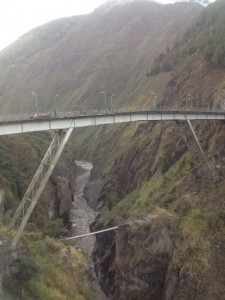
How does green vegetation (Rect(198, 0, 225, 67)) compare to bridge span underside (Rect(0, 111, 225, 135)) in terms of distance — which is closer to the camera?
bridge span underside (Rect(0, 111, 225, 135))

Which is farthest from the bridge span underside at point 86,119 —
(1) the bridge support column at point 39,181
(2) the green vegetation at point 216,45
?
(2) the green vegetation at point 216,45

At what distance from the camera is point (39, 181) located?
131 ft

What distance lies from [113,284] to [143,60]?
14681 cm

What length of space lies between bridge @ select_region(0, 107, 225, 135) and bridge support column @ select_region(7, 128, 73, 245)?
1.33 meters

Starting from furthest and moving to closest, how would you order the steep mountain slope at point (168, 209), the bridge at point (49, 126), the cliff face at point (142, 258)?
the cliff face at point (142, 258) → the steep mountain slope at point (168, 209) → the bridge at point (49, 126)

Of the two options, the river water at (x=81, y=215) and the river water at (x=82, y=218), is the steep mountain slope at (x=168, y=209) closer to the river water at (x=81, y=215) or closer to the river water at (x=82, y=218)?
the river water at (x=82, y=218)

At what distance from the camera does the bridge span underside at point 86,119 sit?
122 feet

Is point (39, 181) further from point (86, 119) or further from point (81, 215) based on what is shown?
point (81, 215)

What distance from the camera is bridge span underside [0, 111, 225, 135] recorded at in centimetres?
3731

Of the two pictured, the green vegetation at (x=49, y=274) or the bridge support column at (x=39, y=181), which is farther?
the bridge support column at (x=39, y=181)

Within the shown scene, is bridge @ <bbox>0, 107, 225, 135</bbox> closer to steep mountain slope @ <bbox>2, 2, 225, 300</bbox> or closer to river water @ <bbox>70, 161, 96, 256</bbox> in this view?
steep mountain slope @ <bbox>2, 2, 225, 300</bbox>

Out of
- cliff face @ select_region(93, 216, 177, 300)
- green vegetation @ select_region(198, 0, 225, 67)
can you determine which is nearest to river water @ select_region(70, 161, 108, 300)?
cliff face @ select_region(93, 216, 177, 300)

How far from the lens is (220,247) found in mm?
46281

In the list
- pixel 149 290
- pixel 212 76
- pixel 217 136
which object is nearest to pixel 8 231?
pixel 149 290
